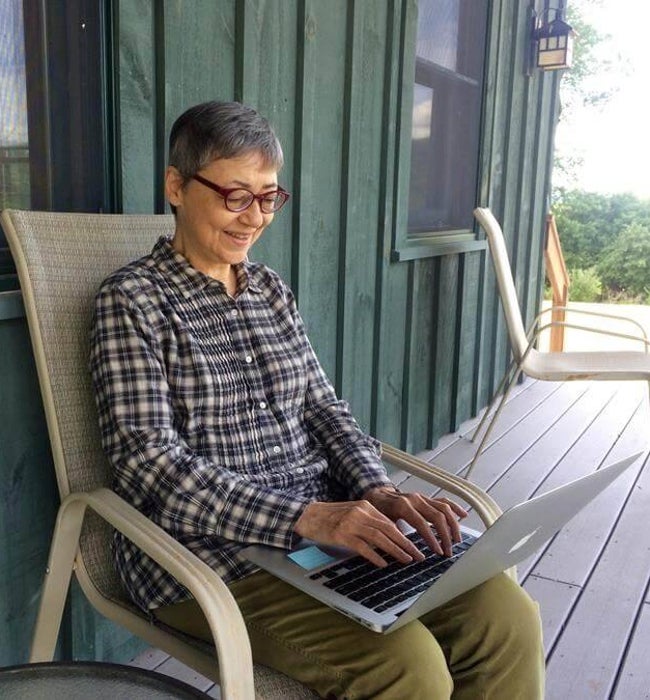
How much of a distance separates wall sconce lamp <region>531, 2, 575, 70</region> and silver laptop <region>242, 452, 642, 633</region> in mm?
3559

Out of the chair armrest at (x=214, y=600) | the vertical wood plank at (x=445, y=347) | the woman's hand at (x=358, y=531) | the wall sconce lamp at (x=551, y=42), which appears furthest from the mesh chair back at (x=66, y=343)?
the wall sconce lamp at (x=551, y=42)

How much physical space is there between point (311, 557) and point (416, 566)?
0.56 feet

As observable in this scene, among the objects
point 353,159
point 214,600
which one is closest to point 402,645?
point 214,600

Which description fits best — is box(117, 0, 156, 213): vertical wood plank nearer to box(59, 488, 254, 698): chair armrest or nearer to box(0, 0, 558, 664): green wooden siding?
box(0, 0, 558, 664): green wooden siding

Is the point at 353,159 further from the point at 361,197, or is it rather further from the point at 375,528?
the point at 375,528

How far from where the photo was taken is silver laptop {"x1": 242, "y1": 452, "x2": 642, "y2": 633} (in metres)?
1.13

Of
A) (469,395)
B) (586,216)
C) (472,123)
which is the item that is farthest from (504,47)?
(586,216)

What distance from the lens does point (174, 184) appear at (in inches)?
61.3

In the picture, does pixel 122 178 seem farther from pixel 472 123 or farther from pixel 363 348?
pixel 472 123

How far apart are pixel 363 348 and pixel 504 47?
193 centimetres

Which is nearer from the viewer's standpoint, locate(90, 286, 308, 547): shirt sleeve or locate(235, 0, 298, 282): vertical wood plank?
locate(90, 286, 308, 547): shirt sleeve

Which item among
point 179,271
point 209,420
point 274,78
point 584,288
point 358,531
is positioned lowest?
point 584,288

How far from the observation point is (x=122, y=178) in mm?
1829

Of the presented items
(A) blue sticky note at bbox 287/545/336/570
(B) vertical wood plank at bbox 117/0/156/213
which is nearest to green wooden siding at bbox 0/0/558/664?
(B) vertical wood plank at bbox 117/0/156/213
